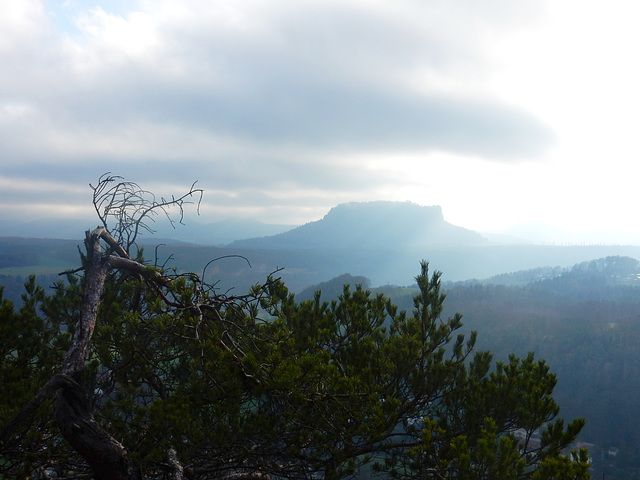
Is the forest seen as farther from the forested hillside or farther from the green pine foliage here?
the green pine foliage

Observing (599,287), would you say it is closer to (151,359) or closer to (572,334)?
(572,334)

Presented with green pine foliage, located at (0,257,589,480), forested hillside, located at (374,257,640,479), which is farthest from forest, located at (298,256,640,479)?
green pine foliage, located at (0,257,589,480)

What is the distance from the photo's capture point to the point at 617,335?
104 metres

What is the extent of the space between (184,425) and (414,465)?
3251mm

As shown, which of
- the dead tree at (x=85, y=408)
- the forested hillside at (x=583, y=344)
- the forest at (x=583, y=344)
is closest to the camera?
the dead tree at (x=85, y=408)

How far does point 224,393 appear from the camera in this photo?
13.2 ft

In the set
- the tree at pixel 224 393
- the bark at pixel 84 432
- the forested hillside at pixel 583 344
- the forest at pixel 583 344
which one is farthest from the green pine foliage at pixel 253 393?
the forested hillside at pixel 583 344

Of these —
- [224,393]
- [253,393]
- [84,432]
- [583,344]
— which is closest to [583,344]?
[583,344]

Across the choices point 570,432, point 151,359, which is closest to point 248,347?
point 151,359

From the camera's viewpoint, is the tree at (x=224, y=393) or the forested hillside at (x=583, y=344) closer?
the tree at (x=224, y=393)

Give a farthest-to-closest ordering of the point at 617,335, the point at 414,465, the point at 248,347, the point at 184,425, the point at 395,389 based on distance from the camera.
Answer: the point at 617,335, the point at 395,389, the point at 414,465, the point at 248,347, the point at 184,425

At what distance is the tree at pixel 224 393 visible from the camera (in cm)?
358

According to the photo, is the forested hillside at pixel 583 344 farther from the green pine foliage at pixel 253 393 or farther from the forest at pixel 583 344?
the green pine foliage at pixel 253 393

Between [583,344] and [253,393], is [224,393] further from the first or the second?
[583,344]
